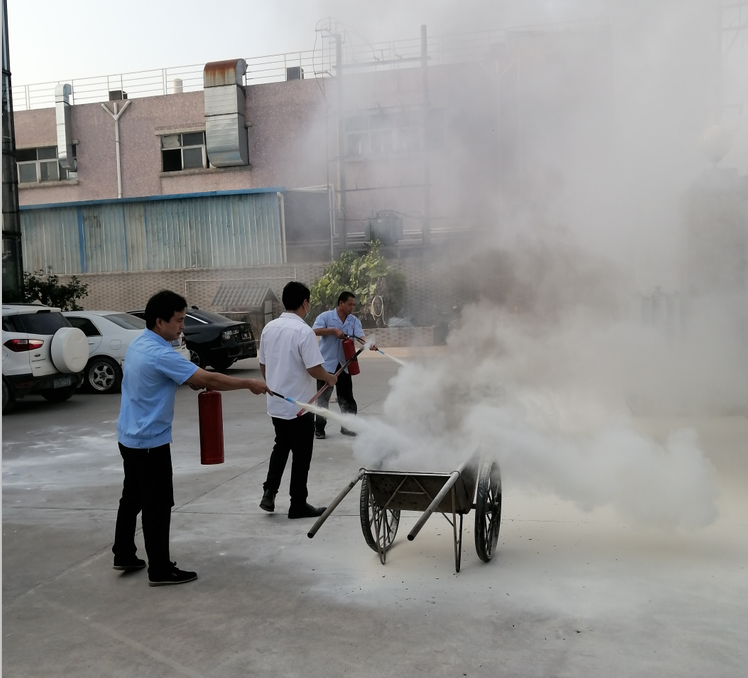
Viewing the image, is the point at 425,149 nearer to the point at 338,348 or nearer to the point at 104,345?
the point at 338,348

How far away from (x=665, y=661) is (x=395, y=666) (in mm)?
985

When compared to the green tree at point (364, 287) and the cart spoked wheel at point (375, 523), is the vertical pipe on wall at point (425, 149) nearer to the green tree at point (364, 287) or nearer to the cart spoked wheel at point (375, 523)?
the cart spoked wheel at point (375, 523)

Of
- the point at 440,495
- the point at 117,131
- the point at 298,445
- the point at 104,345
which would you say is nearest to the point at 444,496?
the point at 440,495

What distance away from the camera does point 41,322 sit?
9227 millimetres

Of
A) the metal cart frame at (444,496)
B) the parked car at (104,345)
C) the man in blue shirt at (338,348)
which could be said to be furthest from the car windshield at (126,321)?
the metal cart frame at (444,496)

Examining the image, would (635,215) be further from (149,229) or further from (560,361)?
(149,229)

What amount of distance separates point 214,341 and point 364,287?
4165 millimetres

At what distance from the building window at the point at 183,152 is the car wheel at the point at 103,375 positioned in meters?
11.0

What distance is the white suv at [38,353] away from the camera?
887 cm

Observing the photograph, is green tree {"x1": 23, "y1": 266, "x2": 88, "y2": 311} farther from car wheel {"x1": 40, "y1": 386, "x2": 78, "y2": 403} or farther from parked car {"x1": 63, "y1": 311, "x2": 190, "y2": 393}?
car wheel {"x1": 40, "y1": 386, "x2": 78, "y2": 403}

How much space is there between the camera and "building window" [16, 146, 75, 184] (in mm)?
21556

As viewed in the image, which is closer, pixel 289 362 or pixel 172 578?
pixel 172 578

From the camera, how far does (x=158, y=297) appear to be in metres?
3.66

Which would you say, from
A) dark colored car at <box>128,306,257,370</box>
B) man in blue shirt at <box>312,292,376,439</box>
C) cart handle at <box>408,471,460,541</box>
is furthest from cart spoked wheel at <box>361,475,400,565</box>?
dark colored car at <box>128,306,257,370</box>
